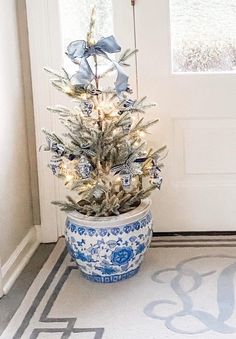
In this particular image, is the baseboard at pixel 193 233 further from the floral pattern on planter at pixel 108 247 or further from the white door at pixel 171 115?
the floral pattern on planter at pixel 108 247

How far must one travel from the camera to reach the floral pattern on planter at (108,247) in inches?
102

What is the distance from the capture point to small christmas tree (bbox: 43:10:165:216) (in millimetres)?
2557

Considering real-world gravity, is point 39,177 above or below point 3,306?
above

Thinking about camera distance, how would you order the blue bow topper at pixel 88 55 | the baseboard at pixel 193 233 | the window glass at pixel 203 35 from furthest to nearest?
the baseboard at pixel 193 233 → the window glass at pixel 203 35 → the blue bow topper at pixel 88 55

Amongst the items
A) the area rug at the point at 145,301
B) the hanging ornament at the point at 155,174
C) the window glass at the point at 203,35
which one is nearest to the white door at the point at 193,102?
the window glass at the point at 203,35

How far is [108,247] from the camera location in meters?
2.59

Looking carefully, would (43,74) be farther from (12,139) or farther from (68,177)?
(68,177)

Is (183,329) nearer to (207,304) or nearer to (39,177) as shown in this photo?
(207,304)

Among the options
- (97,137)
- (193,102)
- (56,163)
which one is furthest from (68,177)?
(193,102)

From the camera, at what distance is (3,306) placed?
100 inches

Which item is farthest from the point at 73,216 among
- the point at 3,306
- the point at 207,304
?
the point at 207,304

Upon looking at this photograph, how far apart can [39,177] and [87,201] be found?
20.4 inches

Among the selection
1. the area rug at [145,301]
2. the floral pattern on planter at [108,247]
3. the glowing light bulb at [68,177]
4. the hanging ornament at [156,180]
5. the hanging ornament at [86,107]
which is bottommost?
the area rug at [145,301]

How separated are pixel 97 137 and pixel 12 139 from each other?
20.6 inches
